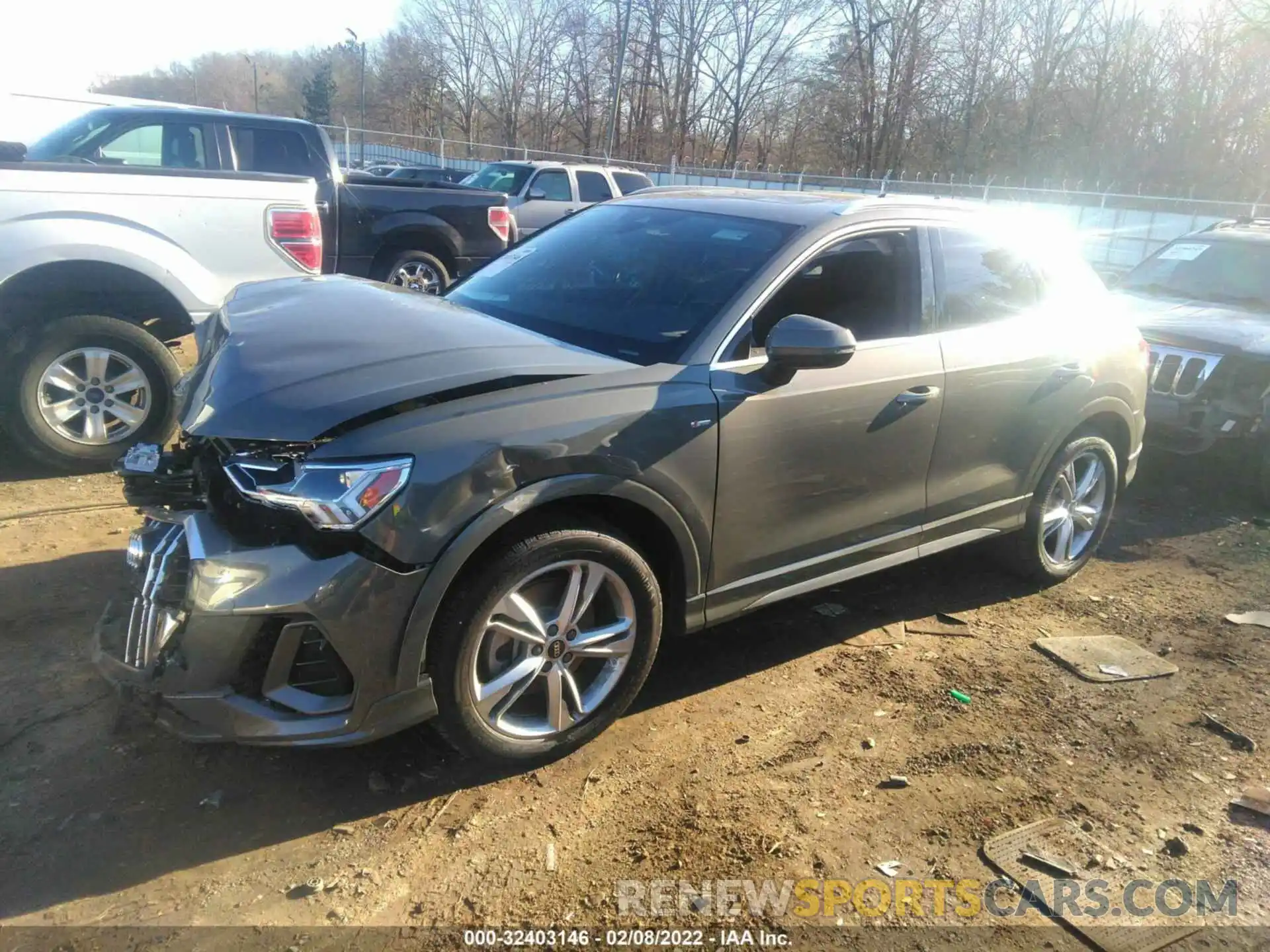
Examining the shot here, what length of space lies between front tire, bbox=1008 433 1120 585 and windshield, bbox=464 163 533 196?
476 inches

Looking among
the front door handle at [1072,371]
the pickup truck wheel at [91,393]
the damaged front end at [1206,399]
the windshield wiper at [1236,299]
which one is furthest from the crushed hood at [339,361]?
the windshield wiper at [1236,299]

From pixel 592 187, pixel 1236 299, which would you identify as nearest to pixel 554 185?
pixel 592 187

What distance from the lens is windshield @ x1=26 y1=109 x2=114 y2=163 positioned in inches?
271

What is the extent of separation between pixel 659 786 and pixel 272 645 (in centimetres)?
132

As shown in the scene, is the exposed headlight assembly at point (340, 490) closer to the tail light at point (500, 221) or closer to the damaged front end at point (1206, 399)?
the damaged front end at point (1206, 399)

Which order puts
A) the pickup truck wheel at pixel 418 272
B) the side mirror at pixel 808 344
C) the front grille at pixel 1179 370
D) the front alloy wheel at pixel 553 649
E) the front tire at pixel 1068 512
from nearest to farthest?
the front alloy wheel at pixel 553 649
the side mirror at pixel 808 344
the front tire at pixel 1068 512
the front grille at pixel 1179 370
the pickup truck wheel at pixel 418 272

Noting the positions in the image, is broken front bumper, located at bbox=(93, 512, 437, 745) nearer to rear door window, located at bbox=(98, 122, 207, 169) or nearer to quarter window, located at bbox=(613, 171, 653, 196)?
rear door window, located at bbox=(98, 122, 207, 169)

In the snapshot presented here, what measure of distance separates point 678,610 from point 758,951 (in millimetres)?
1154

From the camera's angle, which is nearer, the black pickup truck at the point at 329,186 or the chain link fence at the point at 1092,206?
the black pickup truck at the point at 329,186

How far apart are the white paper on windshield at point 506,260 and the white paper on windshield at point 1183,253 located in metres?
6.44

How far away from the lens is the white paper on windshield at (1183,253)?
7953mm

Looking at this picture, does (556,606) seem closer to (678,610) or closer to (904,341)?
(678,610)

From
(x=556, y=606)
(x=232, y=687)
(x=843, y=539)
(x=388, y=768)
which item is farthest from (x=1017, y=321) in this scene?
(x=232, y=687)

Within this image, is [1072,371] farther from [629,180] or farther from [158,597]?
[629,180]
